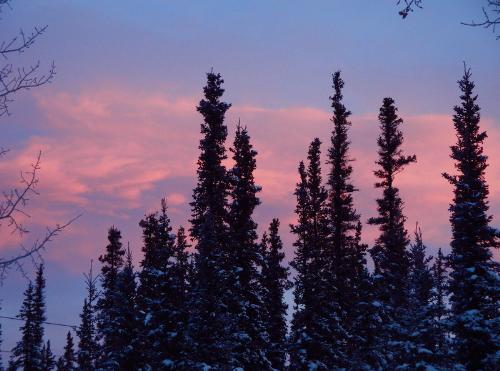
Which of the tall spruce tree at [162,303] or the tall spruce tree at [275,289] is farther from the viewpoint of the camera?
the tall spruce tree at [275,289]

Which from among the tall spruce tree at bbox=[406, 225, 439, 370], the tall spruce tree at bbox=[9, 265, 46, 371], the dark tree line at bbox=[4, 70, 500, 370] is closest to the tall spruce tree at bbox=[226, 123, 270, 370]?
the dark tree line at bbox=[4, 70, 500, 370]

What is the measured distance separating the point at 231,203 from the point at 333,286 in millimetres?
8856

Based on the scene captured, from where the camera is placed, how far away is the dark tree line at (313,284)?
2447 cm

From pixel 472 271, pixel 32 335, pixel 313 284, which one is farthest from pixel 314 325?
pixel 32 335

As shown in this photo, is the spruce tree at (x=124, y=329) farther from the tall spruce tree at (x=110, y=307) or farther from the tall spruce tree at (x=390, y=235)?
the tall spruce tree at (x=390, y=235)

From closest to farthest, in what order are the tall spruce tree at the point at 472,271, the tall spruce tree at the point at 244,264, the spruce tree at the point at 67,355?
the tall spruce tree at the point at 472,271
the tall spruce tree at the point at 244,264
the spruce tree at the point at 67,355

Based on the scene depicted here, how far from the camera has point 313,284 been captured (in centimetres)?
3084

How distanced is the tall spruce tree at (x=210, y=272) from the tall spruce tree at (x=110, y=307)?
521 centimetres

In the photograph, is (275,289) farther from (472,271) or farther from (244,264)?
(472,271)

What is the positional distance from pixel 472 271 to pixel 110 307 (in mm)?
23622

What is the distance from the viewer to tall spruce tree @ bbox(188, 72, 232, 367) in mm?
26031

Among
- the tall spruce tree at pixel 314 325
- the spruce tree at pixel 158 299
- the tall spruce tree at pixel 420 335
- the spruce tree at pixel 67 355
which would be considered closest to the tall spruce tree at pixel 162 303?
the spruce tree at pixel 158 299

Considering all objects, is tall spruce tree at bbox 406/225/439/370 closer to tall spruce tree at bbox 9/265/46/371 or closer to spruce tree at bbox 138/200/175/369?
spruce tree at bbox 138/200/175/369

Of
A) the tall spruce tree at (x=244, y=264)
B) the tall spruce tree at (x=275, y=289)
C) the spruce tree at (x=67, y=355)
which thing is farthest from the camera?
the spruce tree at (x=67, y=355)
